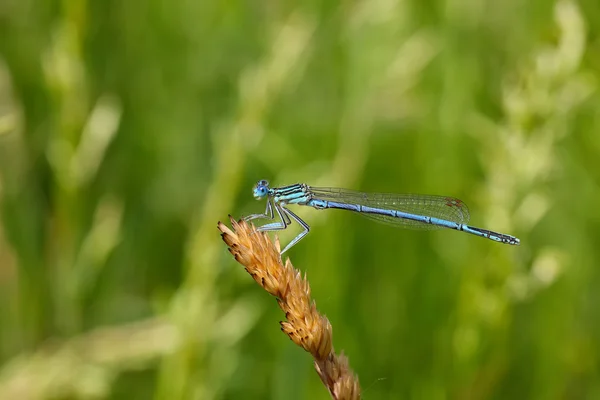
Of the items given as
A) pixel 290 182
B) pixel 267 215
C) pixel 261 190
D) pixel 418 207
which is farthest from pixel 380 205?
pixel 267 215

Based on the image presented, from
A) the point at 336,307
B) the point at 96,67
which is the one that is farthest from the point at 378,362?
the point at 96,67

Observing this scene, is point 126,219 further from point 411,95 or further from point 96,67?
point 411,95

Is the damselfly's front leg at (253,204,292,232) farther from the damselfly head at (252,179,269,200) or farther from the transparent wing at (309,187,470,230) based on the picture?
the transparent wing at (309,187,470,230)

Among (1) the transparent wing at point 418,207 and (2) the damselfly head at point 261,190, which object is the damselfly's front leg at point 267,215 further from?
(1) the transparent wing at point 418,207

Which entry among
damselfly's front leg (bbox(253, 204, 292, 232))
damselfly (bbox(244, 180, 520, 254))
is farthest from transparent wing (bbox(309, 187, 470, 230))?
damselfly's front leg (bbox(253, 204, 292, 232))

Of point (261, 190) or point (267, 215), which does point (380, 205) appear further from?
point (267, 215)

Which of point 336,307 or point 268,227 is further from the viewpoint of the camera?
point 336,307

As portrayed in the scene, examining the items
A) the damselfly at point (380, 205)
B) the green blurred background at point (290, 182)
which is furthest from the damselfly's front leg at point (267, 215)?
the green blurred background at point (290, 182)

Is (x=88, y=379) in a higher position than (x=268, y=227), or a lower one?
lower
